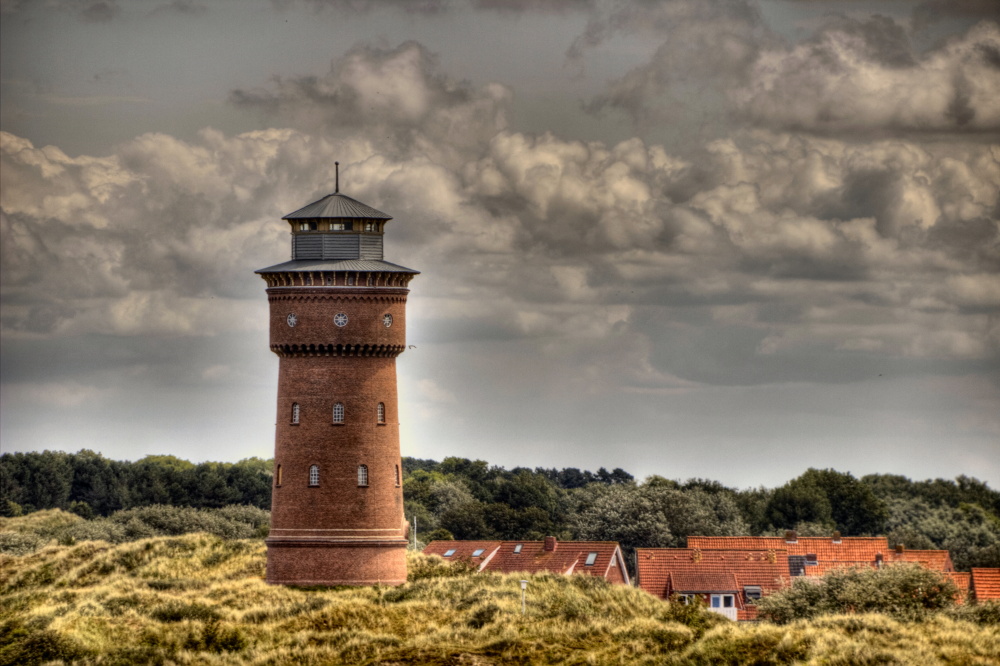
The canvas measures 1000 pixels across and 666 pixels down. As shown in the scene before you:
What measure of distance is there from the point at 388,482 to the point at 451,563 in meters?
9.38

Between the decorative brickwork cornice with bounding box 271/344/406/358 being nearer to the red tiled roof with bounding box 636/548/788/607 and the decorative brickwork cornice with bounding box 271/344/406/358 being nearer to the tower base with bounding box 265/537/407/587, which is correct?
the tower base with bounding box 265/537/407/587

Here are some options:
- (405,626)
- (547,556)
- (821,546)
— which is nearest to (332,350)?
(405,626)

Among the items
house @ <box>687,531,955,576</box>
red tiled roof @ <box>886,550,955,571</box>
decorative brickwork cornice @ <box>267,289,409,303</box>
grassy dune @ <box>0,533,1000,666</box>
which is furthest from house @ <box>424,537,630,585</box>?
decorative brickwork cornice @ <box>267,289,409,303</box>

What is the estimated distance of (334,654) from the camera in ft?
178

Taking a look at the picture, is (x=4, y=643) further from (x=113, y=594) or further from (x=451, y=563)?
(x=451, y=563)

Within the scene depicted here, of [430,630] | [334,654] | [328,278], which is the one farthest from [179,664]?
[328,278]

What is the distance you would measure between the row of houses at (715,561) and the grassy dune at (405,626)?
68.3 feet

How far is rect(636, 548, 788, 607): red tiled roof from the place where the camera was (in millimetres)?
89812

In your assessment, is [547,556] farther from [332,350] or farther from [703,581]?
[332,350]

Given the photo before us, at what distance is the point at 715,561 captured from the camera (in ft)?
302

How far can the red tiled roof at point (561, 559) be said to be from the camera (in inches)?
3659

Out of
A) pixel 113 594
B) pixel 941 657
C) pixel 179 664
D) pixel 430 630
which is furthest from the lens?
pixel 113 594

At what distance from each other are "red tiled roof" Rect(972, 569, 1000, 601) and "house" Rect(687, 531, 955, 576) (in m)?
10.0

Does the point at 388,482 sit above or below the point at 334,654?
above
